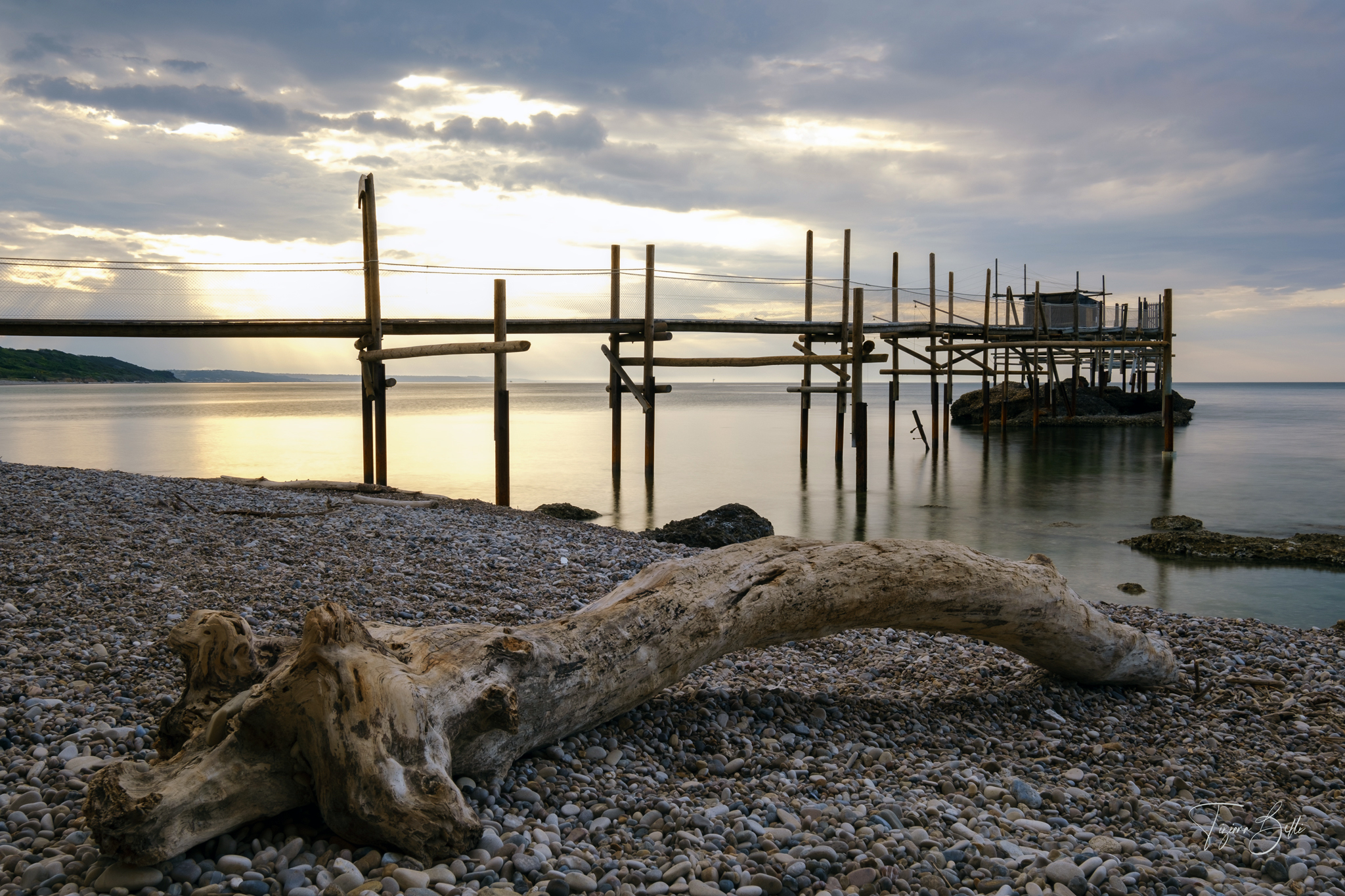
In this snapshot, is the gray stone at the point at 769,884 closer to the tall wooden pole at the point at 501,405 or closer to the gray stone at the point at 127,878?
the gray stone at the point at 127,878

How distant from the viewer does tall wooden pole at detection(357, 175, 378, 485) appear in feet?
42.3

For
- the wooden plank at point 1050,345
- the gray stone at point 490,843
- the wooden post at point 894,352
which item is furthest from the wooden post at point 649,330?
the gray stone at point 490,843

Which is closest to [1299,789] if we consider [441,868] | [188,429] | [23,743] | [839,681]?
[839,681]

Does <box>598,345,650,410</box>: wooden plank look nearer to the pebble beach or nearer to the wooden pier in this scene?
the wooden pier

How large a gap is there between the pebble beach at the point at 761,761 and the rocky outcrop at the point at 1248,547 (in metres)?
5.38

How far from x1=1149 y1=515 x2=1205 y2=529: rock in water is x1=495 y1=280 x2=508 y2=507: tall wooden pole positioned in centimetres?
1006

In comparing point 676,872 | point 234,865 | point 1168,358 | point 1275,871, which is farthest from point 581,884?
point 1168,358

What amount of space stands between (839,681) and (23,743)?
12.1 feet

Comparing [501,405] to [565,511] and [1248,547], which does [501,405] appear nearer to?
[565,511]

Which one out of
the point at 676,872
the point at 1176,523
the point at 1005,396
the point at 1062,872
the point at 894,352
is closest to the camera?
the point at 676,872

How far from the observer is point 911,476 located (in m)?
21.5

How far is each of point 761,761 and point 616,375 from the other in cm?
1503

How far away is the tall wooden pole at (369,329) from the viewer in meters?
12.9

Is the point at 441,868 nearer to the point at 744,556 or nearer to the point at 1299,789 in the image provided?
the point at 744,556
